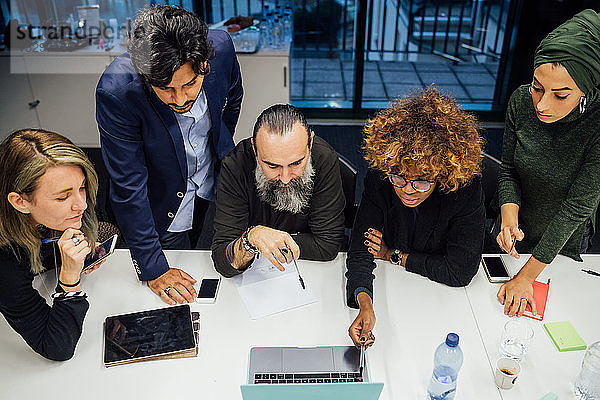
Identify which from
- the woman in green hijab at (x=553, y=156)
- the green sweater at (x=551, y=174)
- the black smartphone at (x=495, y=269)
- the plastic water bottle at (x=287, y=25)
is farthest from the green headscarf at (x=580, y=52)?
the plastic water bottle at (x=287, y=25)

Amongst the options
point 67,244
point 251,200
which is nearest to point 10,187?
point 67,244

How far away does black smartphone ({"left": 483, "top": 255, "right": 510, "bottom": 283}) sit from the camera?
1870 millimetres

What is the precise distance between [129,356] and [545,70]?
1549 millimetres

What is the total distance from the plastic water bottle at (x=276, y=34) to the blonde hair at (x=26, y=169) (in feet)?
8.51

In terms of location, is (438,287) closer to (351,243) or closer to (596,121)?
(351,243)

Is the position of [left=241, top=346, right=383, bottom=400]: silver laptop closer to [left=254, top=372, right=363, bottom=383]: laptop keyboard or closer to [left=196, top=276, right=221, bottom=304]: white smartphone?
[left=254, top=372, right=363, bottom=383]: laptop keyboard

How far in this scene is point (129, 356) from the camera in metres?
1.59

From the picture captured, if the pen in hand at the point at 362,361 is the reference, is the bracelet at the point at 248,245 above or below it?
above

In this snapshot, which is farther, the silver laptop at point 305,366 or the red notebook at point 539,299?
the red notebook at point 539,299

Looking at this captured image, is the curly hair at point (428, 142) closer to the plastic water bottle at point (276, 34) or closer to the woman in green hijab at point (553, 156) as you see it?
the woman in green hijab at point (553, 156)

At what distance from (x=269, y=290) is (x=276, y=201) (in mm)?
327

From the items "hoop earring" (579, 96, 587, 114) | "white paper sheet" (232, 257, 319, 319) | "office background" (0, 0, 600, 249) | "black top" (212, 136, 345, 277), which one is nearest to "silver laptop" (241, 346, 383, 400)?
"white paper sheet" (232, 257, 319, 319)

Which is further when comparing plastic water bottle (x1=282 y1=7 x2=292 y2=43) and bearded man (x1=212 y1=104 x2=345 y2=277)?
plastic water bottle (x1=282 y1=7 x2=292 y2=43)

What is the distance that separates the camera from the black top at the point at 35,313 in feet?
4.99
